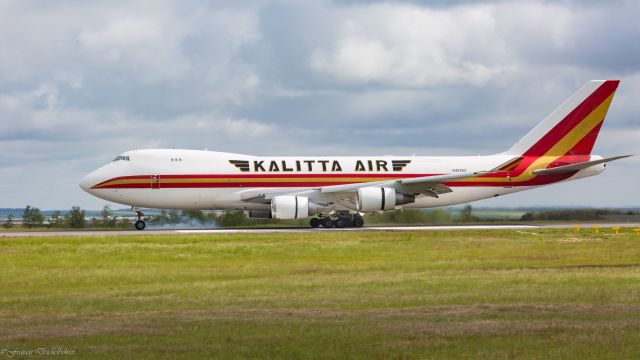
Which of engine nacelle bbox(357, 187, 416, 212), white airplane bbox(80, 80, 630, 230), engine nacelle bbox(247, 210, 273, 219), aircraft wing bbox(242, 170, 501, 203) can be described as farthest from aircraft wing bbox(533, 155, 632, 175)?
engine nacelle bbox(247, 210, 273, 219)

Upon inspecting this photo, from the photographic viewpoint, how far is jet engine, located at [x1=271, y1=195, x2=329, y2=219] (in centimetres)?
4609

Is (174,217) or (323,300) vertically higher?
(174,217)

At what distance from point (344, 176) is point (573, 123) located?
13376 millimetres

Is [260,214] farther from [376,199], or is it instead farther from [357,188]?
[376,199]

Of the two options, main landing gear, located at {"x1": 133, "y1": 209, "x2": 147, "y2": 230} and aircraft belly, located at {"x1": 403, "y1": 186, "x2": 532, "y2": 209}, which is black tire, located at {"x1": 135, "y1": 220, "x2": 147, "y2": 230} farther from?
aircraft belly, located at {"x1": 403, "y1": 186, "x2": 532, "y2": 209}

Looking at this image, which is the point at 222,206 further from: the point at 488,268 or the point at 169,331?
the point at 169,331

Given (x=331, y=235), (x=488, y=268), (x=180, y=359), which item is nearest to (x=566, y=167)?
(x=331, y=235)

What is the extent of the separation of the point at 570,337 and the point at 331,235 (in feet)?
86.6

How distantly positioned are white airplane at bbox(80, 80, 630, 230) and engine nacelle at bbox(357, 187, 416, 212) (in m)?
0.05

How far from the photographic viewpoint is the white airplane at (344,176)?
158 feet

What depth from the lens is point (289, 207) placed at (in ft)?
151

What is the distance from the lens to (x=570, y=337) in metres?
13.9

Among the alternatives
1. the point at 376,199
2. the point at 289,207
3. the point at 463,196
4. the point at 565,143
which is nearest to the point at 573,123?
the point at 565,143

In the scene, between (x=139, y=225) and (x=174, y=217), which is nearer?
(x=139, y=225)
